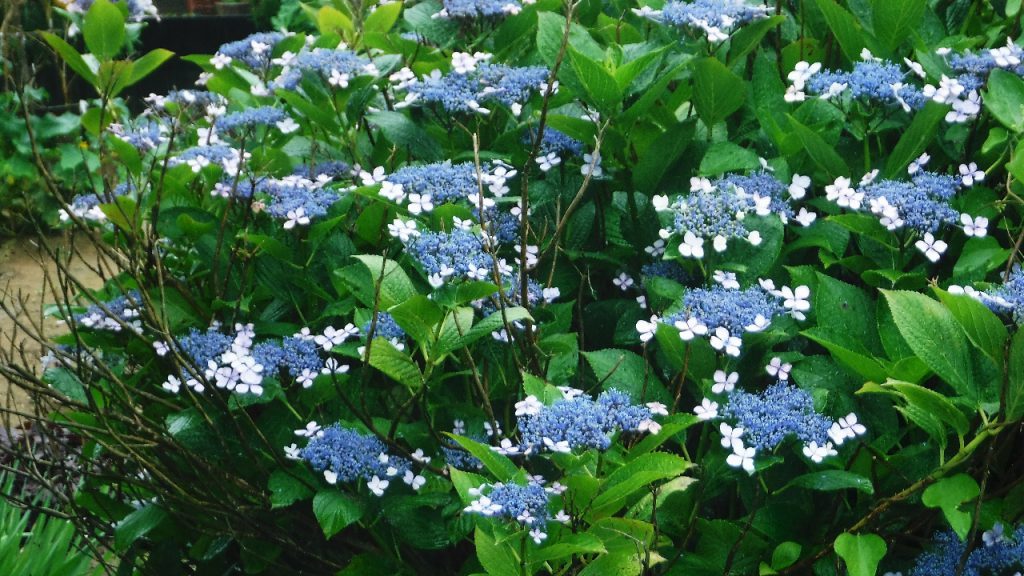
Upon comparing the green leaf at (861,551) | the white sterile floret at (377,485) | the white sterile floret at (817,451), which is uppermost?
the white sterile floret at (817,451)

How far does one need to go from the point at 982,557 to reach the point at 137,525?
139 centimetres

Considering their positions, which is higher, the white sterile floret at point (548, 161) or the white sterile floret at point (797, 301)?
the white sterile floret at point (548, 161)

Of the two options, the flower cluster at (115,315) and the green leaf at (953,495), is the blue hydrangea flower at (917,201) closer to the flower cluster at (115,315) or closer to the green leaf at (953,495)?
the green leaf at (953,495)

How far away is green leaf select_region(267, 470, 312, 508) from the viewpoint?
173 cm

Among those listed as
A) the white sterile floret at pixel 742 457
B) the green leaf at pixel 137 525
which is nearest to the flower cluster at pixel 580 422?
the white sterile floret at pixel 742 457

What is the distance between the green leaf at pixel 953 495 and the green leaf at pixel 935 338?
0.11m

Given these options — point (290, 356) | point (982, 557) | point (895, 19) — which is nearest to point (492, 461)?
point (290, 356)

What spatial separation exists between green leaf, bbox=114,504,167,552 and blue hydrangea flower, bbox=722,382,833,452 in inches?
42.2

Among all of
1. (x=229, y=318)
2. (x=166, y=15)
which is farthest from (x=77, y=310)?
(x=166, y=15)

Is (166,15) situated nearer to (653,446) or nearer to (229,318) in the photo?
(229,318)

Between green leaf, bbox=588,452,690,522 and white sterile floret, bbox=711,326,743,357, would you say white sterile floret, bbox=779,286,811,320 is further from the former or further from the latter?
green leaf, bbox=588,452,690,522

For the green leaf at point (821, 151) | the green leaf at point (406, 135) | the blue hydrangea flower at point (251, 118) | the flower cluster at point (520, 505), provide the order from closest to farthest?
the flower cluster at point (520, 505) < the green leaf at point (821, 151) < the green leaf at point (406, 135) < the blue hydrangea flower at point (251, 118)

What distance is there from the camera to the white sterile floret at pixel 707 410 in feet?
5.00

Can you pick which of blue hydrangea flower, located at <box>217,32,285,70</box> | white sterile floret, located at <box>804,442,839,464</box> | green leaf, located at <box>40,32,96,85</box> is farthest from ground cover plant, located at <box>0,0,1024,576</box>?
blue hydrangea flower, located at <box>217,32,285,70</box>
